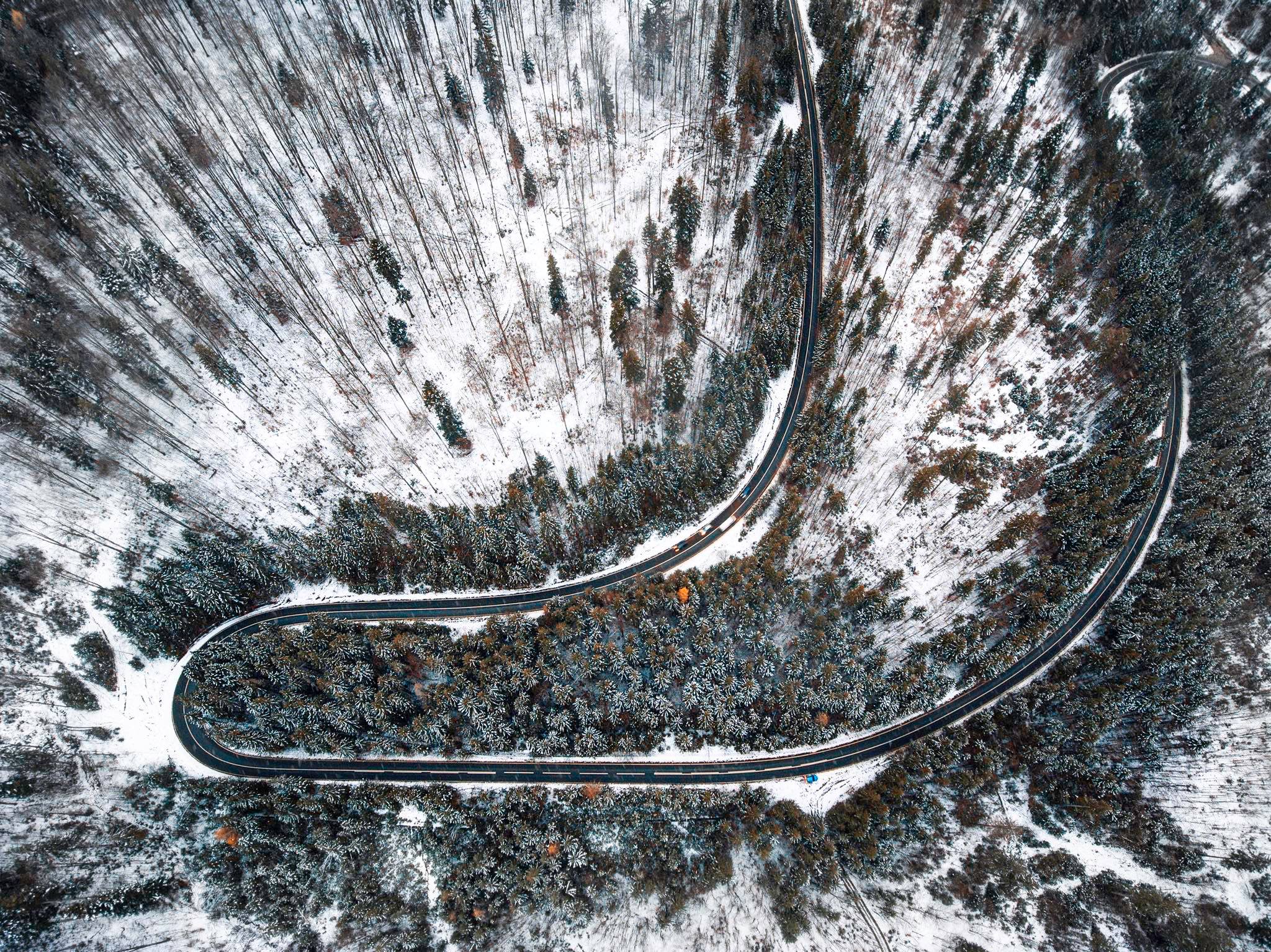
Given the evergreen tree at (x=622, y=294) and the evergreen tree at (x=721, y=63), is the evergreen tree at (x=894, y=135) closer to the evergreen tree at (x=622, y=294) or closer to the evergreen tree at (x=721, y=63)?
the evergreen tree at (x=721, y=63)

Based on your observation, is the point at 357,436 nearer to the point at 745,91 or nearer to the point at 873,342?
the point at 873,342

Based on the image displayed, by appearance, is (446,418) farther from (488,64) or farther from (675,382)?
(488,64)

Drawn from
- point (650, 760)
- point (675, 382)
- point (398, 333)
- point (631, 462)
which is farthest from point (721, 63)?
point (650, 760)

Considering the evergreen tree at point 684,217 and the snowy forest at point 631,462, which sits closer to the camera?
the snowy forest at point 631,462

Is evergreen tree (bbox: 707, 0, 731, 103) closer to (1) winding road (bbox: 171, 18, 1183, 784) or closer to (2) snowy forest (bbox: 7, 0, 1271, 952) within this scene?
(2) snowy forest (bbox: 7, 0, 1271, 952)

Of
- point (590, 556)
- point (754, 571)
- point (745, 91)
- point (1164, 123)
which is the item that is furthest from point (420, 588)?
point (1164, 123)

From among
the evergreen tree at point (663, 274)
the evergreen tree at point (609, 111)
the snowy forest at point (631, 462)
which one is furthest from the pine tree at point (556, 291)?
the evergreen tree at point (609, 111)

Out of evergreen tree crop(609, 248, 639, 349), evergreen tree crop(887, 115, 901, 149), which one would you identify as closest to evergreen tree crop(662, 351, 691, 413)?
evergreen tree crop(609, 248, 639, 349)

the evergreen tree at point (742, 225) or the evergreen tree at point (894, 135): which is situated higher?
the evergreen tree at point (894, 135)
